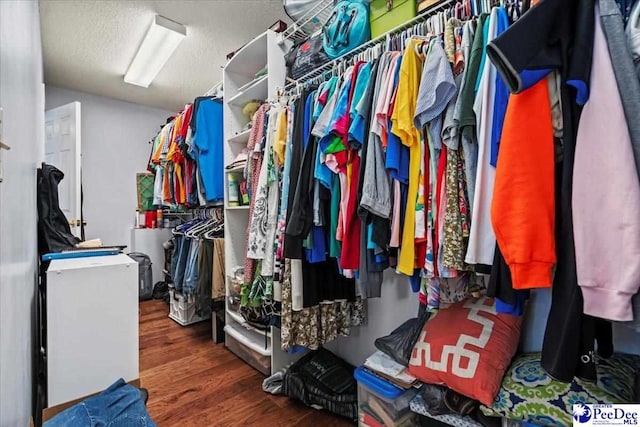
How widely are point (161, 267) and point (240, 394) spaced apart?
2731 mm

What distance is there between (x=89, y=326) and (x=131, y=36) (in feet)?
7.82

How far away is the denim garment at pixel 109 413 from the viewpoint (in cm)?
95

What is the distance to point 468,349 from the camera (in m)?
1.03

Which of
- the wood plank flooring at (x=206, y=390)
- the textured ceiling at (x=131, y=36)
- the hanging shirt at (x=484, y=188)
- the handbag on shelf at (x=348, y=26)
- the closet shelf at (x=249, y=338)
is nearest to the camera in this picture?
the hanging shirt at (x=484, y=188)

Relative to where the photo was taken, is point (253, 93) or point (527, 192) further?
point (253, 93)

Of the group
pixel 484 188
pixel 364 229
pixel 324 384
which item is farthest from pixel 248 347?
pixel 484 188

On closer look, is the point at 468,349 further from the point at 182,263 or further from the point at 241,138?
the point at 182,263

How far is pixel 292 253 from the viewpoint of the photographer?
49.6 inches

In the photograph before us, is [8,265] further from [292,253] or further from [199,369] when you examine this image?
[199,369]

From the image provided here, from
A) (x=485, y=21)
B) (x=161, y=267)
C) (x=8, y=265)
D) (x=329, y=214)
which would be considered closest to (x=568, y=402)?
(x=329, y=214)

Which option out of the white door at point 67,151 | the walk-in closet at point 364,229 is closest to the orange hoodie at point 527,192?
the walk-in closet at point 364,229

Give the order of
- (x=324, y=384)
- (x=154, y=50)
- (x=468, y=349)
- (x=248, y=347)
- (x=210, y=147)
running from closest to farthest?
1. (x=468, y=349)
2. (x=324, y=384)
3. (x=248, y=347)
4. (x=210, y=147)
5. (x=154, y=50)

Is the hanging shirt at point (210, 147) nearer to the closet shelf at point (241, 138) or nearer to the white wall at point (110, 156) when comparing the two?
the closet shelf at point (241, 138)

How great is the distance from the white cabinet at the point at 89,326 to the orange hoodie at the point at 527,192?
1464mm
